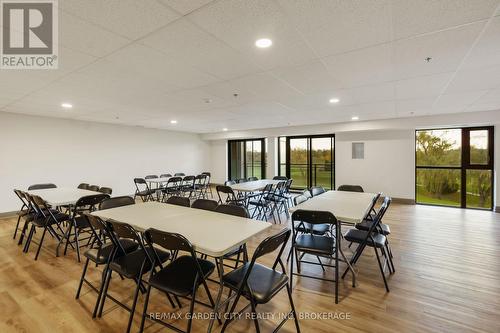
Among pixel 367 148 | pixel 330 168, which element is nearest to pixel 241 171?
pixel 330 168

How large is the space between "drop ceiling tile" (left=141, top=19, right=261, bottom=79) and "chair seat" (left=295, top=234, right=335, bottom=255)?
201 cm

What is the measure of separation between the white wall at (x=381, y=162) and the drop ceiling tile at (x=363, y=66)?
4169mm

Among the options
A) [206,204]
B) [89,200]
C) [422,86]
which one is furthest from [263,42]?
[89,200]

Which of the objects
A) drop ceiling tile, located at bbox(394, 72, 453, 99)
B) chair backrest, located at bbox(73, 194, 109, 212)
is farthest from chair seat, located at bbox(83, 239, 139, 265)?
drop ceiling tile, located at bbox(394, 72, 453, 99)

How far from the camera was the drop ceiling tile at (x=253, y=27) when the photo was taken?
1666mm

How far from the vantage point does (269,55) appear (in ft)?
7.93

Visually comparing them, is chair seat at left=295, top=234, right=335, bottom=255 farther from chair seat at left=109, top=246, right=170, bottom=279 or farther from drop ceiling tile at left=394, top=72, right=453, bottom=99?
drop ceiling tile at left=394, top=72, right=453, bottom=99

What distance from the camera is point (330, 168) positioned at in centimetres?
799

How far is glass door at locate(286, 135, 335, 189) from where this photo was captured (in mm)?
8039

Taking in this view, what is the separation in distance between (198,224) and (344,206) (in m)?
1.81

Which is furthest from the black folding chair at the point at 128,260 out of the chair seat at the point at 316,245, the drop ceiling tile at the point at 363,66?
the drop ceiling tile at the point at 363,66

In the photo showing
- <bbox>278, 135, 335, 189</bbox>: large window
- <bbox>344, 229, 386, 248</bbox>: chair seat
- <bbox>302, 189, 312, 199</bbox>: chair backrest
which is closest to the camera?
<bbox>344, 229, 386, 248</bbox>: chair seat

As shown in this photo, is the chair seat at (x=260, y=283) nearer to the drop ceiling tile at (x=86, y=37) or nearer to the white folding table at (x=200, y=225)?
the white folding table at (x=200, y=225)

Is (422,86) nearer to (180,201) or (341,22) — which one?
(341,22)
